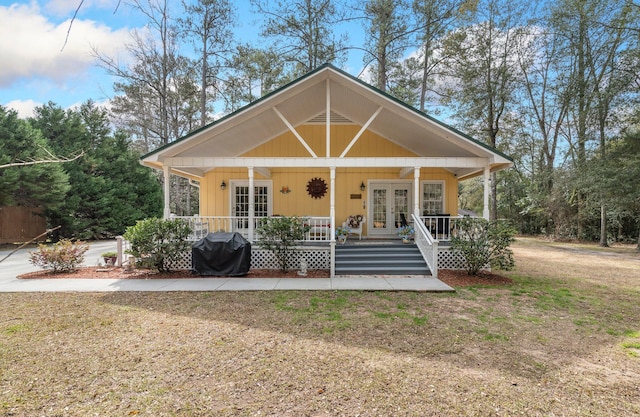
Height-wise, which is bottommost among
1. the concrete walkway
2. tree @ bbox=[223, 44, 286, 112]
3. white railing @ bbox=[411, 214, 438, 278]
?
the concrete walkway

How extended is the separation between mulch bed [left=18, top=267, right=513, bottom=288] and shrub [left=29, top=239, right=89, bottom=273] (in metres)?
0.22

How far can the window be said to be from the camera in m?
12.6

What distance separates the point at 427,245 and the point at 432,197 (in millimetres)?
4076

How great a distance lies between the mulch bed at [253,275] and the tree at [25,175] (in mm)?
9037

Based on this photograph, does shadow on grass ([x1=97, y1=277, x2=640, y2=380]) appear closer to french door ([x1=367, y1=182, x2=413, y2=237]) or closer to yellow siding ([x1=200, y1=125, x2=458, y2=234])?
french door ([x1=367, y1=182, x2=413, y2=237])

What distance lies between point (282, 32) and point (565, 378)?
19848 mm

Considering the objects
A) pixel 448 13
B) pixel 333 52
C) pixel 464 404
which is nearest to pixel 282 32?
pixel 333 52

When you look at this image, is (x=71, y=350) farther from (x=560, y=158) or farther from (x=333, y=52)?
(x=560, y=158)

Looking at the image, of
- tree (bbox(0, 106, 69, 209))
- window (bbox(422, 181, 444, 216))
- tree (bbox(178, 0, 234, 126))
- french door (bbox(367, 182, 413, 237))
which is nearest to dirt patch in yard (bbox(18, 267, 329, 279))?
french door (bbox(367, 182, 413, 237))

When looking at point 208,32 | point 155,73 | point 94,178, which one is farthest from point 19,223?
point 208,32

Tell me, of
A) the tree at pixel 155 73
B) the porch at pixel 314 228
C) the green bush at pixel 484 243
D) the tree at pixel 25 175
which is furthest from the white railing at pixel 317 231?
the tree at pixel 155 73

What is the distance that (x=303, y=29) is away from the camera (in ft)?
61.5

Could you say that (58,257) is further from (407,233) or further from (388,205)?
(388,205)

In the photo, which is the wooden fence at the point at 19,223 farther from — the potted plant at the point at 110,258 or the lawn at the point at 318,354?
the lawn at the point at 318,354
